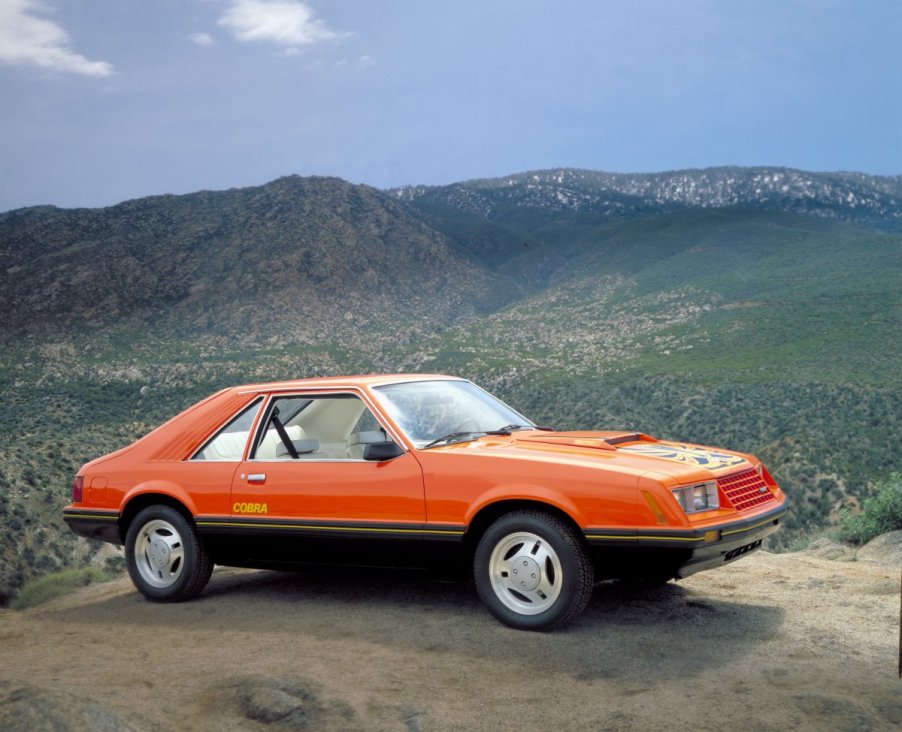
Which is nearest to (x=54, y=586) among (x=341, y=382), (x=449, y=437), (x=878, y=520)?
(x=341, y=382)

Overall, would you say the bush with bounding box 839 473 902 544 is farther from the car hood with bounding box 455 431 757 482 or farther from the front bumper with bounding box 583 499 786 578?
the front bumper with bounding box 583 499 786 578

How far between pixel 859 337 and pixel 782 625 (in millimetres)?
35722

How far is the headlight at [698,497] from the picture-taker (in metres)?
5.30

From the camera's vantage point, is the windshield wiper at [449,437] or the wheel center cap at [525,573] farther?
the windshield wiper at [449,437]

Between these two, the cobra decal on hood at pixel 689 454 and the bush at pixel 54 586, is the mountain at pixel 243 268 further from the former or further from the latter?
the cobra decal on hood at pixel 689 454

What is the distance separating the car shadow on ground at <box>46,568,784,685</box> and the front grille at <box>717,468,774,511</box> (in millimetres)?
749

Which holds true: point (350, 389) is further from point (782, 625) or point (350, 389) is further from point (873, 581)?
point (873, 581)

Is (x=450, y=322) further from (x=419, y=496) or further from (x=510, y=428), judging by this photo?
(x=419, y=496)

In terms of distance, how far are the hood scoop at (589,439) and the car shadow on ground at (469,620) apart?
3.50 feet

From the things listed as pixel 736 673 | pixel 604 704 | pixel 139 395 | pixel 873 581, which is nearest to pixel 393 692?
pixel 604 704

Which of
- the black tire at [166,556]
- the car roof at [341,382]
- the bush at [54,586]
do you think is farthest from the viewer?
the bush at [54,586]

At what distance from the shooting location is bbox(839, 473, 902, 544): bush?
1048 centimetres

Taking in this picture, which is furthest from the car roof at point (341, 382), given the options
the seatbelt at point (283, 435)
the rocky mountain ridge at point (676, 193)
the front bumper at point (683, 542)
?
the rocky mountain ridge at point (676, 193)

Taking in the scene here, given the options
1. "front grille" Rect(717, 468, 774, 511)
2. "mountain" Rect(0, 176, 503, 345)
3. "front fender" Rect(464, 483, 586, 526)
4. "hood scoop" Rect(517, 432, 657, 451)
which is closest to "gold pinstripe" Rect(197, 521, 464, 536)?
"front fender" Rect(464, 483, 586, 526)
